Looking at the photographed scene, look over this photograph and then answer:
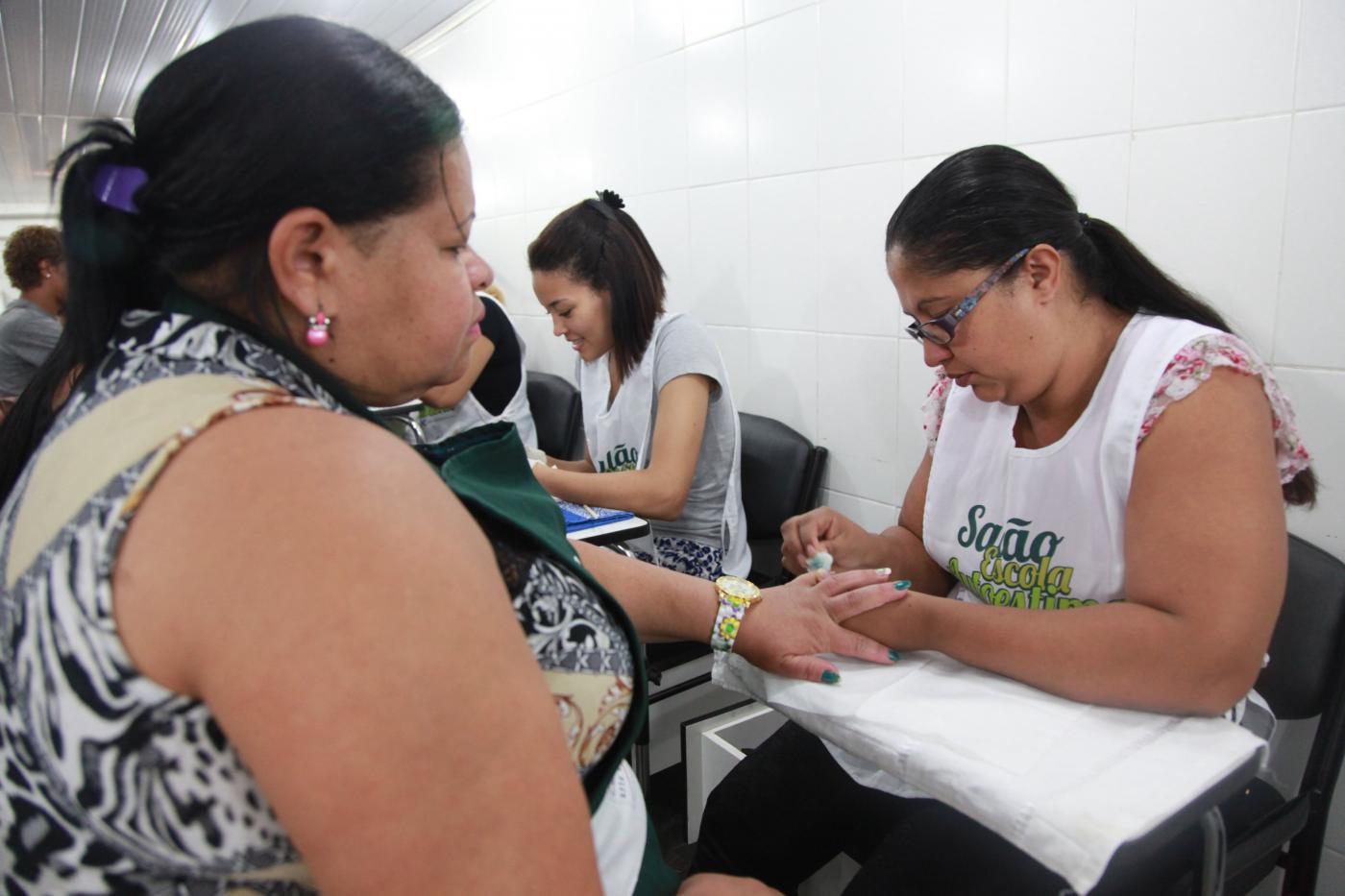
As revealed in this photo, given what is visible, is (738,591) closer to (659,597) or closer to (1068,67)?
(659,597)

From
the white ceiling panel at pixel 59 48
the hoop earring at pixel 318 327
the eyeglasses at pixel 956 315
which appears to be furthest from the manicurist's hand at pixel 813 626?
the white ceiling panel at pixel 59 48

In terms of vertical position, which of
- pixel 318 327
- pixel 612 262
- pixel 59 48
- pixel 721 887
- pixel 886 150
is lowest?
pixel 721 887

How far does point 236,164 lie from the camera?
637 millimetres

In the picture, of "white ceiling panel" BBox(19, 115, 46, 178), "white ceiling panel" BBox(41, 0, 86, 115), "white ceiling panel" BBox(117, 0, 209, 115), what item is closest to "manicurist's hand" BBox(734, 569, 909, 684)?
"white ceiling panel" BBox(117, 0, 209, 115)

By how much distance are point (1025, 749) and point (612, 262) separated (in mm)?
1667

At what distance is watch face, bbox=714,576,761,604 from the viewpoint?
123cm

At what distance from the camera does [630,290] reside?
220 centimetres

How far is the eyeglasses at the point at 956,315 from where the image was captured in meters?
1.18

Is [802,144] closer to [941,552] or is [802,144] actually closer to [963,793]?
[941,552]

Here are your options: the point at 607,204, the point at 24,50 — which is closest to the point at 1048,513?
the point at 607,204

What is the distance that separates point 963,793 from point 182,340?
820mm

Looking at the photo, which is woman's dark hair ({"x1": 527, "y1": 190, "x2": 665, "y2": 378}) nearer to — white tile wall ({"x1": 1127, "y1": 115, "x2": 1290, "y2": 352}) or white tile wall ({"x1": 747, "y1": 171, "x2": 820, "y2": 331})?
white tile wall ({"x1": 747, "y1": 171, "x2": 820, "y2": 331})

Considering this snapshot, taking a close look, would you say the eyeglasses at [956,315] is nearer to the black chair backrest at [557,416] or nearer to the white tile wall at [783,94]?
the white tile wall at [783,94]

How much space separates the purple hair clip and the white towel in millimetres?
884
